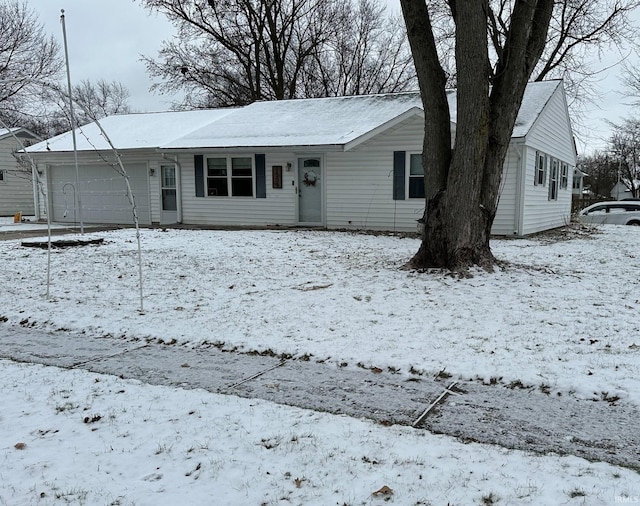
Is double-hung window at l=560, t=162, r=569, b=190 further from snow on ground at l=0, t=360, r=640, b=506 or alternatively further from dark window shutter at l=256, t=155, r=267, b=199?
snow on ground at l=0, t=360, r=640, b=506

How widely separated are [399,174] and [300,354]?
1008 centimetres

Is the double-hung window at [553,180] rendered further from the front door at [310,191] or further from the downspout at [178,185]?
the downspout at [178,185]

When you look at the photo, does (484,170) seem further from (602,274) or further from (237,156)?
(237,156)

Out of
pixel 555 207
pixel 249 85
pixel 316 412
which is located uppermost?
pixel 249 85

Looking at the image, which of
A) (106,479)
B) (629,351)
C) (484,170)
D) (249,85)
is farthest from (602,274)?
(249,85)

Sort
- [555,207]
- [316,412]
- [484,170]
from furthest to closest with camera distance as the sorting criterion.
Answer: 1. [555,207]
2. [484,170]
3. [316,412]

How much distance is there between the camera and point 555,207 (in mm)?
17031

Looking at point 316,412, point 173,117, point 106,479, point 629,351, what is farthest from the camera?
point 173,117

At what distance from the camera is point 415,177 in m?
13.9

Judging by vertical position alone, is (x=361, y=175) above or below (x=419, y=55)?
below

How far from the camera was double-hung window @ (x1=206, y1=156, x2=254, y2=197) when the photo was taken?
15.6 meters

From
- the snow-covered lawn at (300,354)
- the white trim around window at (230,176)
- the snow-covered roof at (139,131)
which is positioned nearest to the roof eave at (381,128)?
the white trim around window at (230,176)

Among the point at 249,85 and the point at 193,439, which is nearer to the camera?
the point at 193,439

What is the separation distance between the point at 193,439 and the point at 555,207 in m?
16.7
